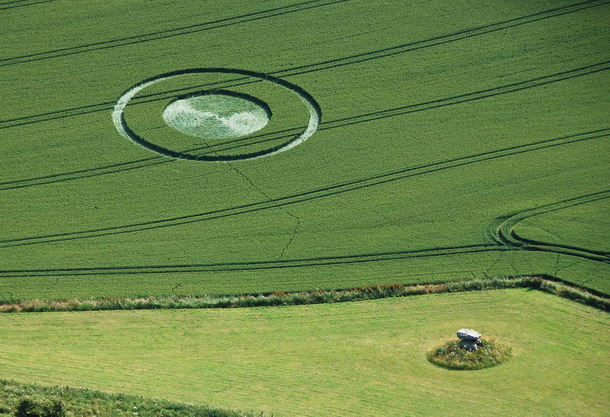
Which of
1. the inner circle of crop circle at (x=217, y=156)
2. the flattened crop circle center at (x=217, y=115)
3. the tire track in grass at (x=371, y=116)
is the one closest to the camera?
the tire track in grass at (x=371, y=116)

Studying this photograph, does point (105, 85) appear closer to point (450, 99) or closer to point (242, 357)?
point (450, 99)

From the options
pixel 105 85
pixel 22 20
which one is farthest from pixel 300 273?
pixel 22 20

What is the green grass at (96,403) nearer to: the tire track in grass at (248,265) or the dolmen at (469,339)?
the tire track in grass at (248,265)

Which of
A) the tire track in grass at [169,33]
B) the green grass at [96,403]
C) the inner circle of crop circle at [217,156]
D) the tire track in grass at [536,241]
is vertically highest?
the tire track in grass at [169,33]

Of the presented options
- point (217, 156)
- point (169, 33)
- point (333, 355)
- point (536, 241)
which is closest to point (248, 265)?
point (333, 355)

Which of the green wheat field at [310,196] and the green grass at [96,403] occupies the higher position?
the green wheat field at [310,196]

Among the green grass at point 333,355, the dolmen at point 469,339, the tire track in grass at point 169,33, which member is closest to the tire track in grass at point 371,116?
the green grass at point 333,355
